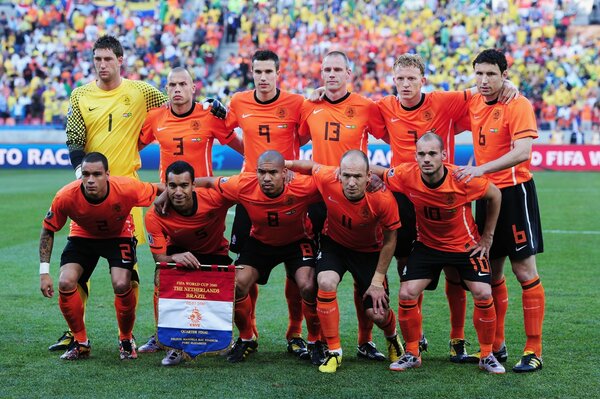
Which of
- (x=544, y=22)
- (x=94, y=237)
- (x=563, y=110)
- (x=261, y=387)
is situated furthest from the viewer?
(x=544, y=22)

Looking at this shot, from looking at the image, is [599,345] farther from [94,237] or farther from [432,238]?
[94,237]

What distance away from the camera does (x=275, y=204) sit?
7070mm

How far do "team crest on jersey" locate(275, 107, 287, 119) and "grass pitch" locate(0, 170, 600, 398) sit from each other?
1.87 m

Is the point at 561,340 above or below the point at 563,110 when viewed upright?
below

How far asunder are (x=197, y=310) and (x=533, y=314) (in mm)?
2453

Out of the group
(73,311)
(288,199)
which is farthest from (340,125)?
(73,311)

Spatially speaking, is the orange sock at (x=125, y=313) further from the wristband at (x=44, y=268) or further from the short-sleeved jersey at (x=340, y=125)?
the short-sleeved jersey at (x=340, y=125)

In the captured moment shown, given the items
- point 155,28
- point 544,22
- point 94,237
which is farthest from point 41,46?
point 94,237

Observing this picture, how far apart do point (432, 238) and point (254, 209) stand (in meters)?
1.36

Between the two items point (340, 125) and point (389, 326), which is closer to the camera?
point (389, 326)

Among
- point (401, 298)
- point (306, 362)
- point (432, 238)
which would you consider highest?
point (432, 238)

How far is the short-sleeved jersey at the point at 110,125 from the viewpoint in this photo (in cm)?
789

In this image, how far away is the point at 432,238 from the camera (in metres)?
6.91

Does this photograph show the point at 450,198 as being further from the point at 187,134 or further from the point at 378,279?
the point at 187,134
